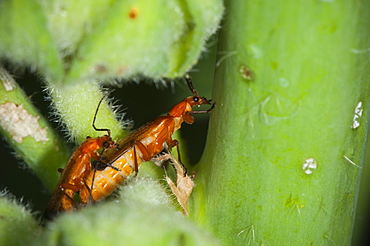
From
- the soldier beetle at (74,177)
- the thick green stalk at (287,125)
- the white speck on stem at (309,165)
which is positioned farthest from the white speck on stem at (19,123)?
the white speck on stem at (309,165)

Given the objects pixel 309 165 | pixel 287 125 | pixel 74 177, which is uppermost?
pixel 287 125

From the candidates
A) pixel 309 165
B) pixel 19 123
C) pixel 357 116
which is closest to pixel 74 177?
pixel 19 123

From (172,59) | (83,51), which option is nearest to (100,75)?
(83,51)

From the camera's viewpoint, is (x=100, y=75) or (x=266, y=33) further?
(x=266, y=33)

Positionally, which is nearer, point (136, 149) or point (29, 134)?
point (29, 134)

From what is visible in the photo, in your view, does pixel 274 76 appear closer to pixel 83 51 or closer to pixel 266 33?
pixel 266 33

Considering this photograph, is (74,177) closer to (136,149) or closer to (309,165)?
(136,149)

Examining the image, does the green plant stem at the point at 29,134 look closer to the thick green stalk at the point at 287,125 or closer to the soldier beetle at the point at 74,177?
the soldier beetle at the point at 74,177
